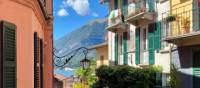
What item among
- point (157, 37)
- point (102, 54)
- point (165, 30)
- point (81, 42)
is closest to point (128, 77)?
point (157, 37)

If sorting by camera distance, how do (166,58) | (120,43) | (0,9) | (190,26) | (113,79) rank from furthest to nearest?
(120,43)
(113,79)
(166,58)
(190,26)
(0,9)

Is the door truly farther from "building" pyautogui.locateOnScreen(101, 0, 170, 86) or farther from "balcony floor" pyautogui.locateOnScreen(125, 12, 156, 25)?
"balcony floor" pyautogui.locateOnScreen(125, 12, 156, 25)

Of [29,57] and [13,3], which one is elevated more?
[13,3]

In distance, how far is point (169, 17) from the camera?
80.5 feet

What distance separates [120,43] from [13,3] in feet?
88.2

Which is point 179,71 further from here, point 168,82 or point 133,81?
point 133,81

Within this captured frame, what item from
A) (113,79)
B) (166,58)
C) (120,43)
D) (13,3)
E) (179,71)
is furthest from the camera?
(120,43)

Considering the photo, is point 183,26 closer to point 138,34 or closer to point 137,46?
point 138,34

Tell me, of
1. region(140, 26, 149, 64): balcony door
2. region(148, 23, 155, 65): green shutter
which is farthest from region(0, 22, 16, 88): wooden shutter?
region(140, 26, 149, 64): balcony door

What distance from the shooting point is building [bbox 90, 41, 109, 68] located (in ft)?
137

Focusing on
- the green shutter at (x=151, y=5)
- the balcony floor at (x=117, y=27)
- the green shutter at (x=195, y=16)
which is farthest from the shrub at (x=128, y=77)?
the green shutter at (x=195, y=16)

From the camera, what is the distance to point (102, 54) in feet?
140

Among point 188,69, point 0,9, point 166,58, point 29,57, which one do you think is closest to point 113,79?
point 166,58

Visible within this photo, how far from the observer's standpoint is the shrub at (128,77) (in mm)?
27517
